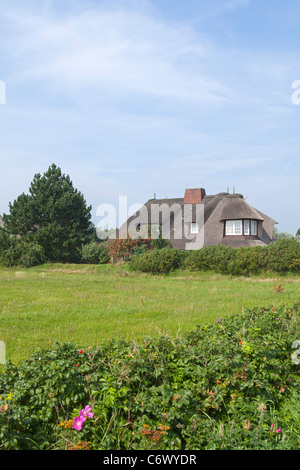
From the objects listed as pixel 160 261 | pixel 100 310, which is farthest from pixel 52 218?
pixel 100 310

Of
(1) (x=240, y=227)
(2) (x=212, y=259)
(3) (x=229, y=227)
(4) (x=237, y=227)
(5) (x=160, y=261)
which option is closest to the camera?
(2) (x=212, y=259)

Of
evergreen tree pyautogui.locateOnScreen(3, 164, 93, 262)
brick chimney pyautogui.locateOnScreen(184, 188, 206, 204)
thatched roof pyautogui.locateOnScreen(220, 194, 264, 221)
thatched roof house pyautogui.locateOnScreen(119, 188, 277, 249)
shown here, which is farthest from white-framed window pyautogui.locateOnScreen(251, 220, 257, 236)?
evergreen tree pyautogui.locateOnScreen(3, 164, 93, 262)

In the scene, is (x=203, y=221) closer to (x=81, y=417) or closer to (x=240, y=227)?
(x=240, y=227)

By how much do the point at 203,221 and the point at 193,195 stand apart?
501 centimetres

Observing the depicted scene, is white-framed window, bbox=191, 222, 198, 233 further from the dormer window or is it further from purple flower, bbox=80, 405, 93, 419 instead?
purple flower, bbox=80, 405, 93, 419

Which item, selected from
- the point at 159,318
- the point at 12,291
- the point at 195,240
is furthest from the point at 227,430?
the point at 195,240

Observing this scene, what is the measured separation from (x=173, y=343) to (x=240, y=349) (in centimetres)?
84

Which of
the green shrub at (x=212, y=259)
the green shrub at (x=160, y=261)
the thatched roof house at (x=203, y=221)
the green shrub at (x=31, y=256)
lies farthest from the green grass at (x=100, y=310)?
the thatched roof house at (x=203, y=221)

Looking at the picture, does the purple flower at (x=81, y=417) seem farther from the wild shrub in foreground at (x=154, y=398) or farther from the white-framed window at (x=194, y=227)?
the white-framed window at (x=194, y=227)

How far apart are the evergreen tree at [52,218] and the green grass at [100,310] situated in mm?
18649

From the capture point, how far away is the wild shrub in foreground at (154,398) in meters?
3.62

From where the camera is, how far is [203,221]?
118ft

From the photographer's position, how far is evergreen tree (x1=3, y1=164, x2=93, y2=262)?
35438 mm

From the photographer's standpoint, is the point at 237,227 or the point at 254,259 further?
the point at 237,227
